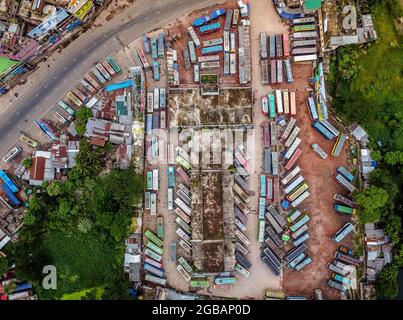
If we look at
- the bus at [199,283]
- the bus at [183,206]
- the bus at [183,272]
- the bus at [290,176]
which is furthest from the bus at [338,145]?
the bus at [183,272]

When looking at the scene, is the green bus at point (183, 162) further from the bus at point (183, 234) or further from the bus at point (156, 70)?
the bus at point (156, 70)

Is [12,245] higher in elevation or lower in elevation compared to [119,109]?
lower

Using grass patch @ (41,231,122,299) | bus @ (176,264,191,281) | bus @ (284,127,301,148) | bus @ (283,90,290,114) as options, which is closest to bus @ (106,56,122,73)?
grass patch @ (41,231,122,299)

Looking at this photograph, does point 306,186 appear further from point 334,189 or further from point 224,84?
point 224,84

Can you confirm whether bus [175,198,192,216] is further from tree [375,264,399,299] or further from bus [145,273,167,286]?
tree [375,264,399,299]

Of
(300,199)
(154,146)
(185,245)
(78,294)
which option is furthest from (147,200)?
(300,199)

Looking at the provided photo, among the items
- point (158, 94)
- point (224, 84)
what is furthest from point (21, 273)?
point (224, 84)
